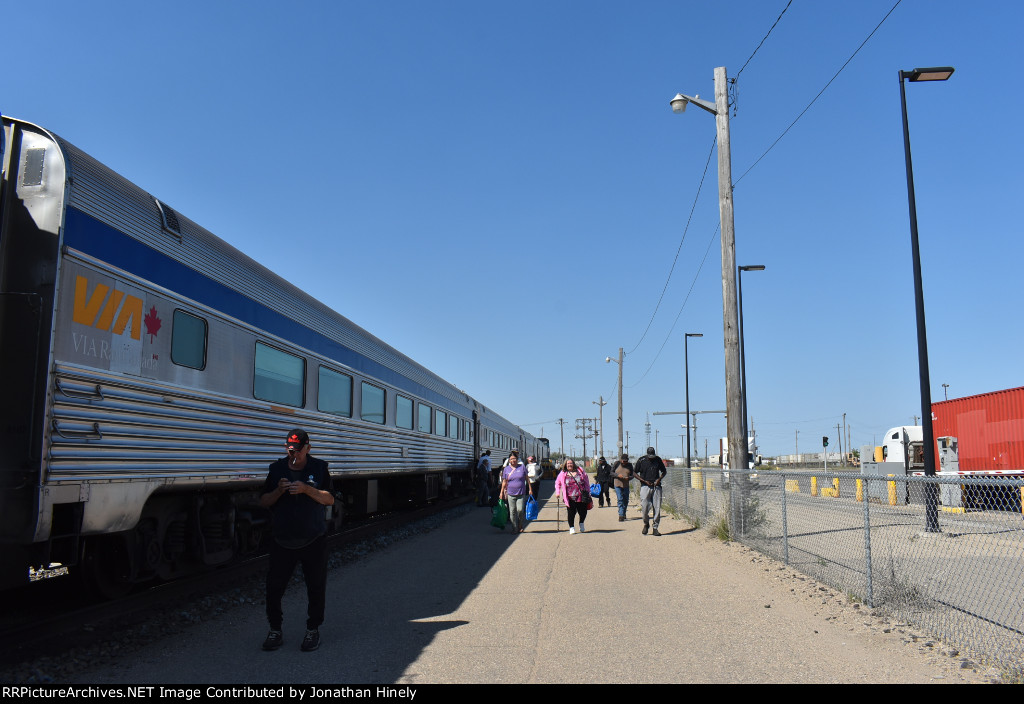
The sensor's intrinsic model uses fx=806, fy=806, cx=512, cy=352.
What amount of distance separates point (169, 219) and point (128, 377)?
180 cm

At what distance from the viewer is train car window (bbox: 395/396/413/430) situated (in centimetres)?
1574

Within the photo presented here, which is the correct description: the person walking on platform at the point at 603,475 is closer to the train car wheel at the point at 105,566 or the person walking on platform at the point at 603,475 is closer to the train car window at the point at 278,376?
the train car window at the point at 278,376

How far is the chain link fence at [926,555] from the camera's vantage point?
18.3 feet

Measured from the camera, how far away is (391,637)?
6.18m

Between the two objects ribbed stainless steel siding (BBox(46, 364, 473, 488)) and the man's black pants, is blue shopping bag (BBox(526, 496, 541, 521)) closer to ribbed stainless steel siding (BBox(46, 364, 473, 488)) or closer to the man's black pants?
ribbed stainless steel siding (BBox(46, 364, 473, 488))

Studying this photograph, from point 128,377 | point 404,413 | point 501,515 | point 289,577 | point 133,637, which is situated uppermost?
point 404,413

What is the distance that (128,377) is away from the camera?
634cm

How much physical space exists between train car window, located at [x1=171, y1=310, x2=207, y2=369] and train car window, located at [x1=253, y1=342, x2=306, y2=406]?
120cm

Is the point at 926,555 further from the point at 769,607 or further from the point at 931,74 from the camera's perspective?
the point at 931,74

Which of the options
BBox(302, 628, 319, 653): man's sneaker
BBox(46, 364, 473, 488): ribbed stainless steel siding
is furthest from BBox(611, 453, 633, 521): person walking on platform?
BBox(302, 628, 319, 653): man's sneaker

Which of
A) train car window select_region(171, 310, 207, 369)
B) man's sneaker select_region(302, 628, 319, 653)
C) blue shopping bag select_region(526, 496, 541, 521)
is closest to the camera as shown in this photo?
man's sneaker select_region(302, 628, 319, 653)

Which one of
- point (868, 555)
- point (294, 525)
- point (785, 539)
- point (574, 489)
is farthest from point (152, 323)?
point (574, 489)

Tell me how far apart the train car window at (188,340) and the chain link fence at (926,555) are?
5.74m
